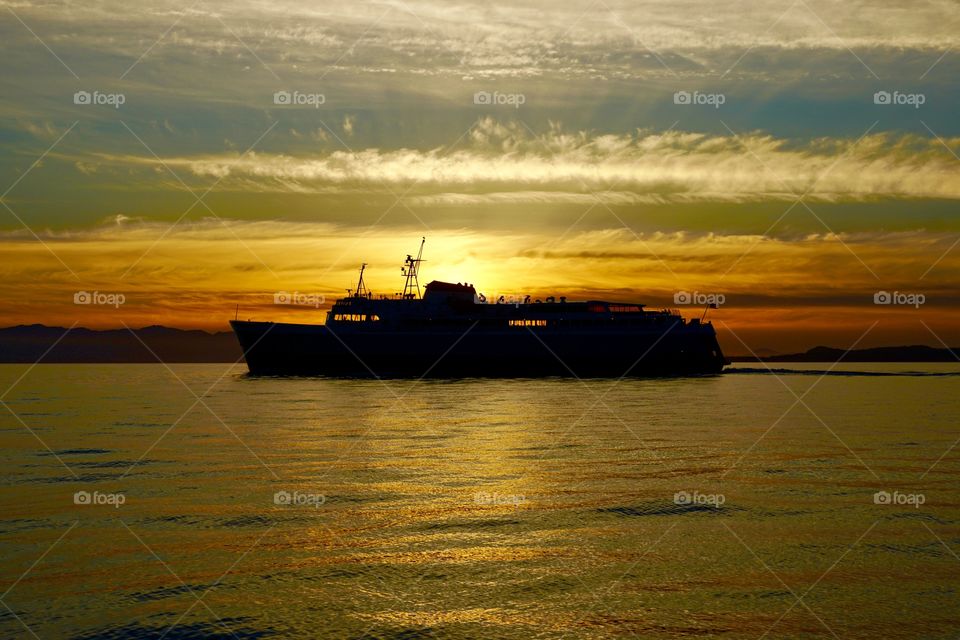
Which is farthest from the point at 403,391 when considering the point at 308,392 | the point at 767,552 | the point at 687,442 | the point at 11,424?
the point at 767,552

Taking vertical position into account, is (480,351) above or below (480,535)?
above

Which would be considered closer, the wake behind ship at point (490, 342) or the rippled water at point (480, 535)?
the rippled water at point (480, 535)

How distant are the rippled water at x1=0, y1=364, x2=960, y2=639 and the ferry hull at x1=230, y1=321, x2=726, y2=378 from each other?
65160 mm

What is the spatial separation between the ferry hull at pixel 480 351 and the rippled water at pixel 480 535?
214ft

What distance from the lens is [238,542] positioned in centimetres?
1602

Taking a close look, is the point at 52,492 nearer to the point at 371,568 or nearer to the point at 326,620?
the point at 371,568

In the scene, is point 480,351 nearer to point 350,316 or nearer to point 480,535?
point 350,316

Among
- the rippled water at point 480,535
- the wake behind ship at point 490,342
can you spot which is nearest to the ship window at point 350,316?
the wake behind ship at point 490,342

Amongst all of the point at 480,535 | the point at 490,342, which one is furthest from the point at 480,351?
the point at 480,535

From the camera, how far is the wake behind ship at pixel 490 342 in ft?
328

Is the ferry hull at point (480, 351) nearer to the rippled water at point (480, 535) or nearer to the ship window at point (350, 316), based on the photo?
the ship window at point (350, 316)

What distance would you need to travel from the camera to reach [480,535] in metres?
16.3

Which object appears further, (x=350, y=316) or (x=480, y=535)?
(x=350, y=316)

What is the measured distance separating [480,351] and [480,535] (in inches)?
3399
